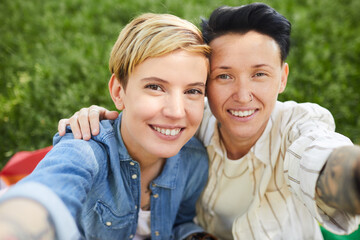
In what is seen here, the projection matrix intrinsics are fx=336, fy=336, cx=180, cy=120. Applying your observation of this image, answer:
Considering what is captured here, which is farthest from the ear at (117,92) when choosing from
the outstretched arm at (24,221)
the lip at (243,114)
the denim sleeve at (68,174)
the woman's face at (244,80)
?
the outstretched arm at (24,221)

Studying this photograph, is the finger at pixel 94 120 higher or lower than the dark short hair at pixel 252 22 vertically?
lower

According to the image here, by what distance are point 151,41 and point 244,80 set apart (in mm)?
517

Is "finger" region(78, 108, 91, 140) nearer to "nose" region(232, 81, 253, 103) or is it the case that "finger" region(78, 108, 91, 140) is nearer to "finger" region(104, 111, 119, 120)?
"finger" region(104, 111, 119, 120)

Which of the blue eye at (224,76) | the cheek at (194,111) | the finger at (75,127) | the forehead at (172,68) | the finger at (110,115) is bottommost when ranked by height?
the finger at (110,115)

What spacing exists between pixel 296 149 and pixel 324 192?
0.28m

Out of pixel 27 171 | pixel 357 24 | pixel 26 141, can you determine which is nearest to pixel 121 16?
pixel 26 141

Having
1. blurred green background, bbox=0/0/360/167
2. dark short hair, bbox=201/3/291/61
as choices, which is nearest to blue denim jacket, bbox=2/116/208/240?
dark short hair, bbox=201/3/291/61

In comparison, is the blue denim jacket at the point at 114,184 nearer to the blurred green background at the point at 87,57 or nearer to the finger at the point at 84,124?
the finger at the point at 84,124

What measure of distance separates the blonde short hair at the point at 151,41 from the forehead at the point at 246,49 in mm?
85

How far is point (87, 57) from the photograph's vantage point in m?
4.07

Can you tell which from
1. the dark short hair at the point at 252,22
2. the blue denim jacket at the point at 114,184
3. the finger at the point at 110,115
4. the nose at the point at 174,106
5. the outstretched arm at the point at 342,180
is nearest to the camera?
the outstretched arm at the point at 342,180

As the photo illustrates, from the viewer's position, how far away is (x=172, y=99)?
1.55 m

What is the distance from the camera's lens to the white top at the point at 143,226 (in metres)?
1.96

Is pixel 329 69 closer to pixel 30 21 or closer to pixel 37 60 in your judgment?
pixel 37 60
